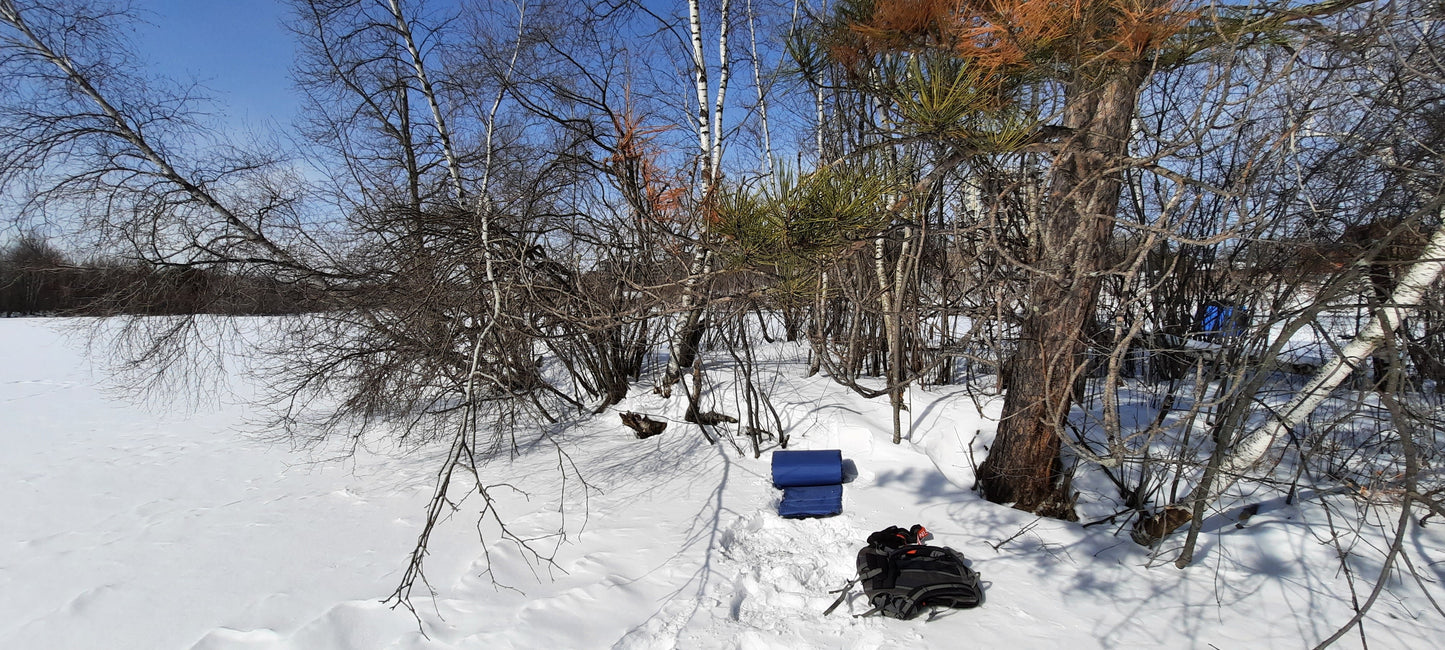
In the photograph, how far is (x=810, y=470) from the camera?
3.83 m

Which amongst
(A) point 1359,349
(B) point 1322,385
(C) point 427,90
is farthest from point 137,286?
(A) point 1359,349

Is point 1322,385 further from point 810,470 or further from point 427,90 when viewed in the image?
point 427,90

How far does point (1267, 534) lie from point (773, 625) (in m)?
2.43

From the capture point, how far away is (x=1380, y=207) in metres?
3.72

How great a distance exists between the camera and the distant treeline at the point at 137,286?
223 inches

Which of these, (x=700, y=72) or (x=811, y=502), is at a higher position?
(x=700, y=72)

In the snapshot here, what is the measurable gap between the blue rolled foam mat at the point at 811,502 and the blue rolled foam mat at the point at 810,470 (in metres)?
0.04

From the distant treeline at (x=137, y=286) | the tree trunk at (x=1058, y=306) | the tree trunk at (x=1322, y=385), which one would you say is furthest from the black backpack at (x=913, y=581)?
the distant treeline at (x=137, y=286)

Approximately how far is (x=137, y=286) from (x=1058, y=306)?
755 cm

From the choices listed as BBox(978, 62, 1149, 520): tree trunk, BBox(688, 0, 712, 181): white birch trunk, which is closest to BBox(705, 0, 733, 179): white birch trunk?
BBox(688, 0, 712, 181): white birch trunk

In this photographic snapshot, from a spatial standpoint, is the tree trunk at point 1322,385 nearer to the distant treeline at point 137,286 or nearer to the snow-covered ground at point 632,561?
the snow-covered ground at point 632,561

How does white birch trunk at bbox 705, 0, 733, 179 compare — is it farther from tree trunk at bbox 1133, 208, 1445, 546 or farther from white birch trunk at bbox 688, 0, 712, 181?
tree trunk at bbox 1133, 208, 1445, 546

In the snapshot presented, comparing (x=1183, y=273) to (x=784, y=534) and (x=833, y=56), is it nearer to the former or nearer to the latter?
(x=833, y=56)

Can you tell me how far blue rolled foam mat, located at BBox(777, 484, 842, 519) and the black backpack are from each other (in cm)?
83
